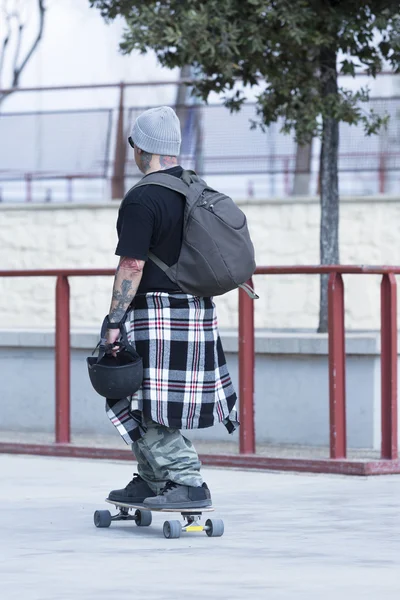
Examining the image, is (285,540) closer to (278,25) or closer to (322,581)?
(322,581)

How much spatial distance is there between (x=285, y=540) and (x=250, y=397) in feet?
8.73

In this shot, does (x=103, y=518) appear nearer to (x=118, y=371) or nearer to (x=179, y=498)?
(x=179, y=498)

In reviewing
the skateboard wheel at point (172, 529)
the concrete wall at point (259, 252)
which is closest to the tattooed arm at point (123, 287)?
the skateboard wheel at point (172, 529)

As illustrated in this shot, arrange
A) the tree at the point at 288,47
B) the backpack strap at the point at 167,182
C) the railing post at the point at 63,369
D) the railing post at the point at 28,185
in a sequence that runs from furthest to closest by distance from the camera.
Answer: the railing post at the point at 28,185
the tree at the point at 288,47
the railing post at the point at 63,369
the backpack strap at the point at 167,182

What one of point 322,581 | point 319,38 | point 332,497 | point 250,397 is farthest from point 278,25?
point 322,581

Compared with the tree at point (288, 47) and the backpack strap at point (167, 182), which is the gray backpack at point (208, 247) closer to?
the backpack strap at point (167, 182)

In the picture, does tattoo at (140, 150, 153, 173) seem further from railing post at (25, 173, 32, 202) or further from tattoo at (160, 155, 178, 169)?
railing post at (25, 173, 32, 202)

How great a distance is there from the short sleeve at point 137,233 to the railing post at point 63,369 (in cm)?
334

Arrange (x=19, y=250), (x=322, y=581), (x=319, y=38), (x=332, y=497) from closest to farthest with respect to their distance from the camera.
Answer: (x=322, y=581), (x=332, y=497), (x=319, y=38), (x=19, y=250)

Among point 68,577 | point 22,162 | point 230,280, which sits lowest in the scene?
point 68,577

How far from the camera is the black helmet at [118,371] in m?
5.54

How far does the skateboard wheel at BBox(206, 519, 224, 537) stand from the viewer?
5.67 m

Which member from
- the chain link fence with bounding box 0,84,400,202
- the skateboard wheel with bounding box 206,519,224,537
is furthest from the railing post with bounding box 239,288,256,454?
the chain link fence with bounding box 0,84,400,202

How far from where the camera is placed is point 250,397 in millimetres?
8242
